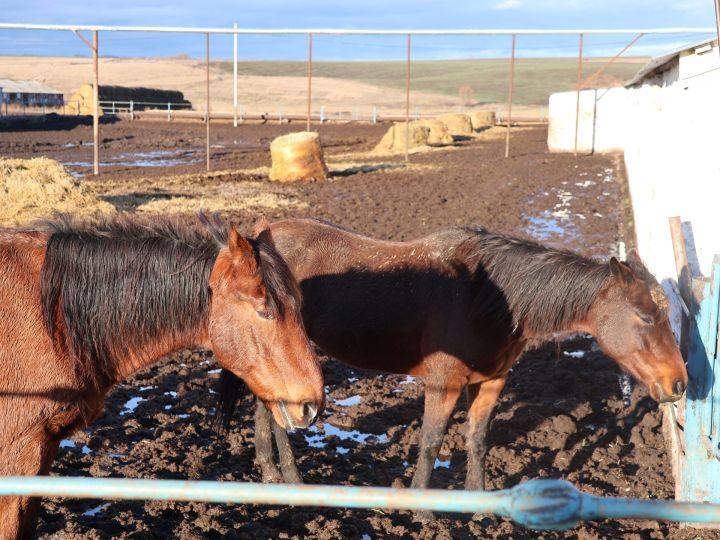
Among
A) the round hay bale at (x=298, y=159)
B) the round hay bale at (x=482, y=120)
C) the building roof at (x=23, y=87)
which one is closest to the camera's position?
the round hay bale at (x=298, y=159)

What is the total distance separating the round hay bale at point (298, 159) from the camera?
17.6 metres

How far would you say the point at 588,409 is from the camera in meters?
5.84

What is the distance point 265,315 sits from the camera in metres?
2.83

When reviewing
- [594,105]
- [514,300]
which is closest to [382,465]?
[514,300]

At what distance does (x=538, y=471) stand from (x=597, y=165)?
1839cm

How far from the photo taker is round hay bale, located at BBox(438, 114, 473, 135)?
32969mm

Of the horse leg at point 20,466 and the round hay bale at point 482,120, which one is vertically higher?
the round hay bale at point 482,120

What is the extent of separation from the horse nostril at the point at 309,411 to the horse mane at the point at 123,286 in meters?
0.44

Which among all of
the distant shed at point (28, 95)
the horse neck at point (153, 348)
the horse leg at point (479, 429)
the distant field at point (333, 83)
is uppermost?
the distant field at point (333, 83)

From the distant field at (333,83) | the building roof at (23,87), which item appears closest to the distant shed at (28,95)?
the building roof at (23,87)

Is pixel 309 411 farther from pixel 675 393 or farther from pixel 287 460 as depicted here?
pixel 675 393

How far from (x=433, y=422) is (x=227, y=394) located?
128cm

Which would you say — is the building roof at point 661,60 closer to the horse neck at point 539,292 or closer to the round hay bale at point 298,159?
the horse neck at point 539,292

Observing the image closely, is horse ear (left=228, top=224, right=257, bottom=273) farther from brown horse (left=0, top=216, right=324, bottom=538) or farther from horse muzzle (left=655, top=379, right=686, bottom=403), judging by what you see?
horse muzzle (left=655, top=379, right=686, bottom=403)
